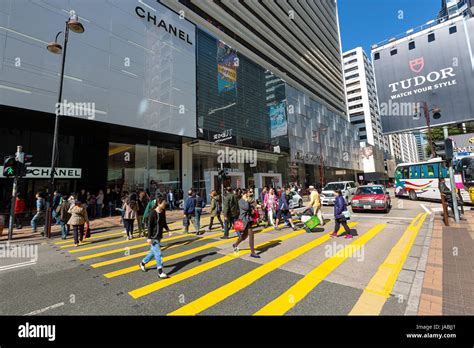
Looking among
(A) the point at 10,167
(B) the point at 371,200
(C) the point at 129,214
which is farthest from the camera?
(B) the point at 371,200

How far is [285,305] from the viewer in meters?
3.49

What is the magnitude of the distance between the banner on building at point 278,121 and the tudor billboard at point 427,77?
1447 cm

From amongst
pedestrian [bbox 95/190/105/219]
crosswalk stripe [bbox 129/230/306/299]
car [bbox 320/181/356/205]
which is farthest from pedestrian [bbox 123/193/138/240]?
car [bbox 320/181/356/205]

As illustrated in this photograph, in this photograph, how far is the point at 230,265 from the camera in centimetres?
547

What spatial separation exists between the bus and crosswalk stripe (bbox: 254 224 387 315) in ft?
46.2

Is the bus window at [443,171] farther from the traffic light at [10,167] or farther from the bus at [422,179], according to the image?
the traffic light at [10,167]

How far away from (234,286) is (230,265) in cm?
123

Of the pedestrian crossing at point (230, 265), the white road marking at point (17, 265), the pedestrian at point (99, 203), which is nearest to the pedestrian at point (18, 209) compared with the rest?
the pedestrian at point (99, 203)

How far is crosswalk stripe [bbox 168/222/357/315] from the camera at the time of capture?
3457 mm

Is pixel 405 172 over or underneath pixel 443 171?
over

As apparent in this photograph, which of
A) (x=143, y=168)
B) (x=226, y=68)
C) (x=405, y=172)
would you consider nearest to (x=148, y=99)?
(x=143, y=168)

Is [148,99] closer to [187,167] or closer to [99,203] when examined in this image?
[187,167]

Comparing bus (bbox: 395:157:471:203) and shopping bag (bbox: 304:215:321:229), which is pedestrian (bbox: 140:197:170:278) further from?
bus (bbox: 395:157:471:203)
